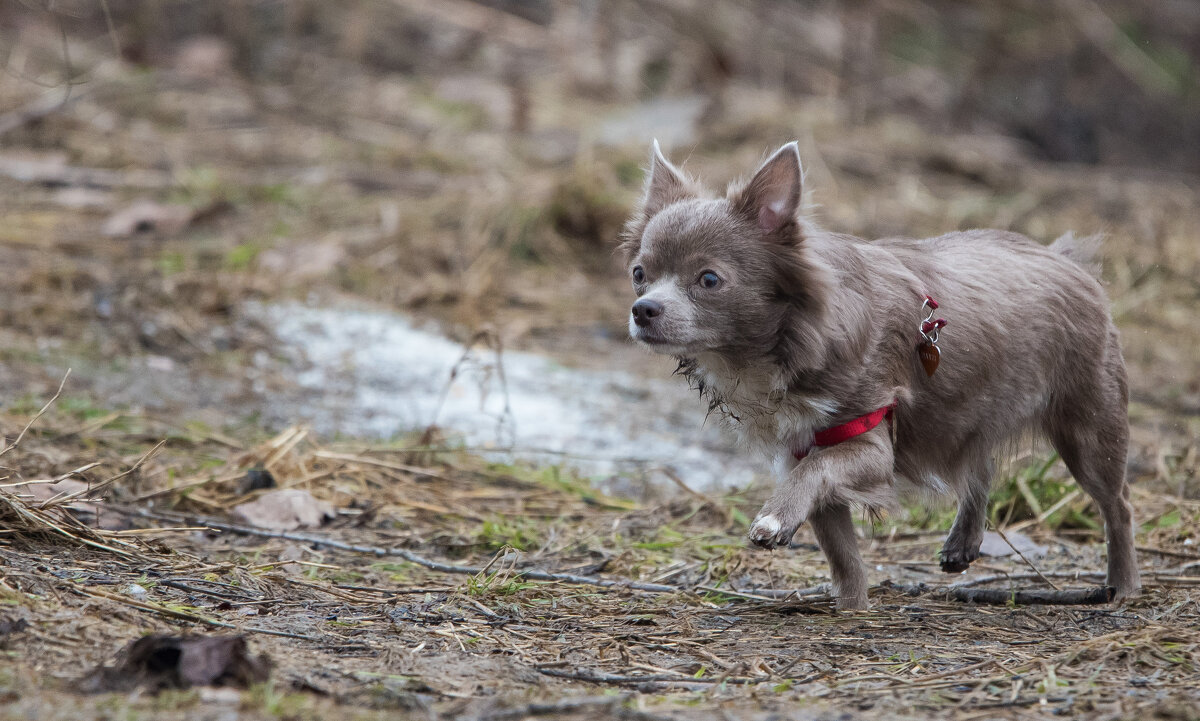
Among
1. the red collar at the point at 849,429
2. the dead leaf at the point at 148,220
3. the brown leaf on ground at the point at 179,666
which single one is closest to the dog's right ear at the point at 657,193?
the red collar at the point at 849,429

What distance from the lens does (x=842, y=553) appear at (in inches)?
154

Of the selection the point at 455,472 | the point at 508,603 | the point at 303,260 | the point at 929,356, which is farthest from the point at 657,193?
the point at 303,260

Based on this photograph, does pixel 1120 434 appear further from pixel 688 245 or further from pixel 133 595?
pixel 133 595

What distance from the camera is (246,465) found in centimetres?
492

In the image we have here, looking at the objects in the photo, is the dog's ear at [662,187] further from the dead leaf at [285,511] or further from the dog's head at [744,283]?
the dead leaf at [285,511]

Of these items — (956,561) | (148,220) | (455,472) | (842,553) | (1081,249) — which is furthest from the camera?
(148,220)

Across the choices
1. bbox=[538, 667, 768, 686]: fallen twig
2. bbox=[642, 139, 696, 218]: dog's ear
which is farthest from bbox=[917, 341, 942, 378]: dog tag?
bbox=[538, 667, 768, 686]: fallen twig

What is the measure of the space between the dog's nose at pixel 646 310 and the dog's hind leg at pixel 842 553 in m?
0.88

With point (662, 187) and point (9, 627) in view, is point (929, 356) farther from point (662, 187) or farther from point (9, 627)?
point (9, 627)

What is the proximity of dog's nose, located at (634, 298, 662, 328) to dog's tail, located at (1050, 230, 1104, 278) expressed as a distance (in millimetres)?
1761

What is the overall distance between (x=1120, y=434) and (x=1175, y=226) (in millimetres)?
6908

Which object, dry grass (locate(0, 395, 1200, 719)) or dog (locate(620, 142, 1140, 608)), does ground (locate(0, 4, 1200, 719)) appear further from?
dog (locate(620, 142, 1140, 608))

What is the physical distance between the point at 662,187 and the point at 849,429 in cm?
108

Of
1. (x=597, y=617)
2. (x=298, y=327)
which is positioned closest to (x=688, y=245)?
(x=597, y=617)
